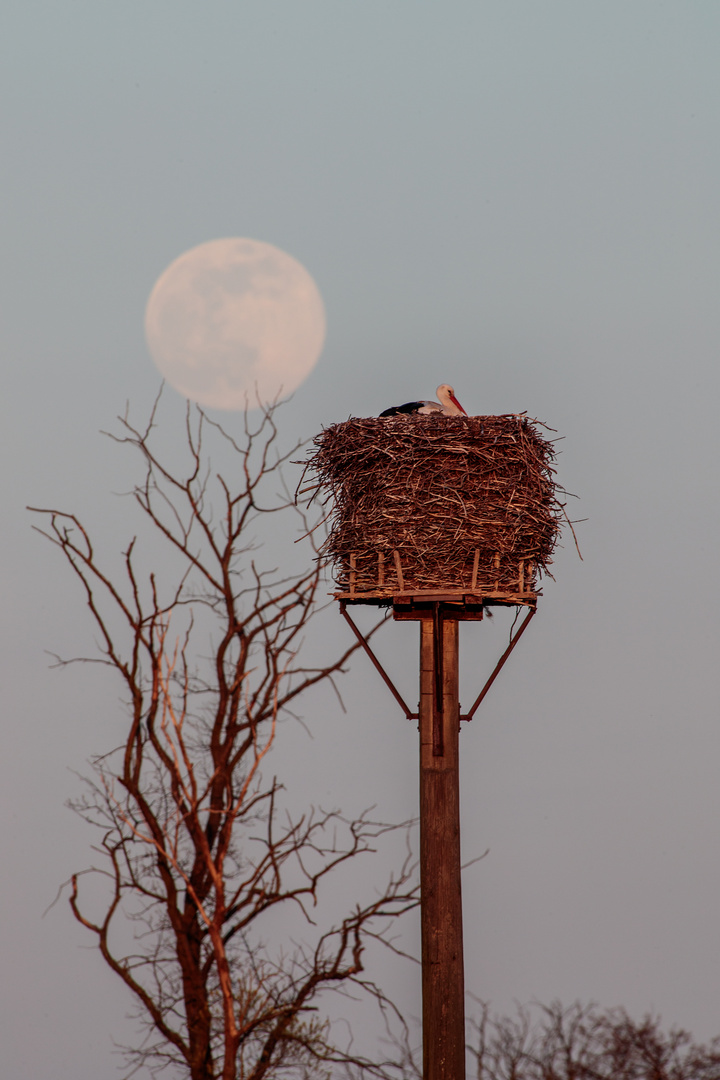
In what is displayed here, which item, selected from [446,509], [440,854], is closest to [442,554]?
[446,509]

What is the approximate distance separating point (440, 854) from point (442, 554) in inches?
87.0

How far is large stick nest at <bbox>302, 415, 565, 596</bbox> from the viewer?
9844 mm

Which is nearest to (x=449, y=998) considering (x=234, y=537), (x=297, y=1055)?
(x=297, y=1055)

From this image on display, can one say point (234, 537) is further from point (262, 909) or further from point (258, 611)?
point (262, 909)

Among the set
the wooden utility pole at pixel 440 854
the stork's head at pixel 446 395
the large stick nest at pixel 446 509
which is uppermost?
the stork's head at pixel 446 395

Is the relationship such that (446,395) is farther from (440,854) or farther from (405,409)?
(440,854)

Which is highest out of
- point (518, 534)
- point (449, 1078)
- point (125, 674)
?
point (518, 534)

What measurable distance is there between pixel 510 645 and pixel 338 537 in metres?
1.57

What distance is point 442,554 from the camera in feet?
32.2

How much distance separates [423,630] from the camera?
33.2 ft

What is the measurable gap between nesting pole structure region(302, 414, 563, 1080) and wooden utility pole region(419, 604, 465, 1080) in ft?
0.03

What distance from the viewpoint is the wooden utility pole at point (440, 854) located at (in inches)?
371

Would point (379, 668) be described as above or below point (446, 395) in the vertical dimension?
below

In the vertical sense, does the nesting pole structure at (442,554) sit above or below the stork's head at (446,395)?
below
